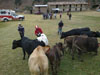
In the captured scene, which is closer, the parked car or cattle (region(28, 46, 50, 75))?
cattle (region(28, 46, 50, 75))

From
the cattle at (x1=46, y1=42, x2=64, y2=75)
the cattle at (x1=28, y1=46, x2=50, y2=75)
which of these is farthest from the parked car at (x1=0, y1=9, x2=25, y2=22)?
the cattle at (x1=28, y1=46, x2=50, y2=75)

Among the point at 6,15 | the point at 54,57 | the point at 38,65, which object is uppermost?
the point at 38,65

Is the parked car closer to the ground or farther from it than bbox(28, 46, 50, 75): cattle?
closer to the ground

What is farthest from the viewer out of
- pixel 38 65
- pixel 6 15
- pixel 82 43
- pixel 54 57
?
pixel 6 15

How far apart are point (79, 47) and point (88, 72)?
1428 mm

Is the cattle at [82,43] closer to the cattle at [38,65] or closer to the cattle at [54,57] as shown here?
the cattle at [54,57]

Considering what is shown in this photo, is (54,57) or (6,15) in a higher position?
(54,57)

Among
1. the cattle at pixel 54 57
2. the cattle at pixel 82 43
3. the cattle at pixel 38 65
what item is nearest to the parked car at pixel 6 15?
the cattle at pixel 82 43

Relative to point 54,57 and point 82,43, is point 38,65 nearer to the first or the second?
point 54,57

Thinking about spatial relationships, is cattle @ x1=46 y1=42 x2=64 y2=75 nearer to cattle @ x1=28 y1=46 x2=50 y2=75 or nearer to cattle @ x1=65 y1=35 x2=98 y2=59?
cattle @ x1=28 y1=46 x2=50 y2=75

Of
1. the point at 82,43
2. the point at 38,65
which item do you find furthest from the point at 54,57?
the point at 82,43

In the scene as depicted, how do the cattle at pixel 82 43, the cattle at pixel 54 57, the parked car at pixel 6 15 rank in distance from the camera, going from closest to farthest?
the cattle at pixel 54 57 < the cattle at pixel 82 43 < the parked car at pixel 6 15

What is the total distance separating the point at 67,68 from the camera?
20.7 feet

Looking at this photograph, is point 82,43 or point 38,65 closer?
point 38,65
